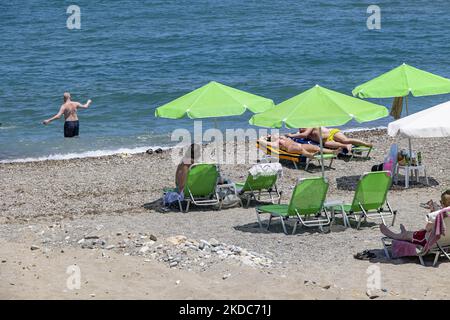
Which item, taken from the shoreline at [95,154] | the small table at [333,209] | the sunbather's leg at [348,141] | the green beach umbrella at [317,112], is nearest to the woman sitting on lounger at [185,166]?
the green beach umbrella at [317,112]

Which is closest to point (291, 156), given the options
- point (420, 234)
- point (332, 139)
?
point (332, 139)

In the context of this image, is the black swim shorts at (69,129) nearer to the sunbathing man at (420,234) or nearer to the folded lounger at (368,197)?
the folded lounger at (368,197)

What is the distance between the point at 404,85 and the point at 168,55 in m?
21.0

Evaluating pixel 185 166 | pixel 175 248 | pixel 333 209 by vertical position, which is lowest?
pixel 175 248

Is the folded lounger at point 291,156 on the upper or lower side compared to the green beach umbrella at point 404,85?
lower

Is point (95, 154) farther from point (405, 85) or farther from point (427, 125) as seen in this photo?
point (427, 125)

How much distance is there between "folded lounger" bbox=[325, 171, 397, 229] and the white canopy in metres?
0.87

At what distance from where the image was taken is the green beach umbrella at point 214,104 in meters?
13.1

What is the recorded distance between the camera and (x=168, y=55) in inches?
1375

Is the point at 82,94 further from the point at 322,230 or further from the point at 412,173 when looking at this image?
the point at 322,230

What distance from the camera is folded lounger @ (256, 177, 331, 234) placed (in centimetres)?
1172

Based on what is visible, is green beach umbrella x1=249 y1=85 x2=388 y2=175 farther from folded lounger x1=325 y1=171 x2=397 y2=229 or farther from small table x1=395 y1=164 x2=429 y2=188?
small table x1=395 y1=164 x2=429 y2=188

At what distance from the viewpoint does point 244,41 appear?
37.6 metres

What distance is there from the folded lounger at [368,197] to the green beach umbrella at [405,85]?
285 centimetres
